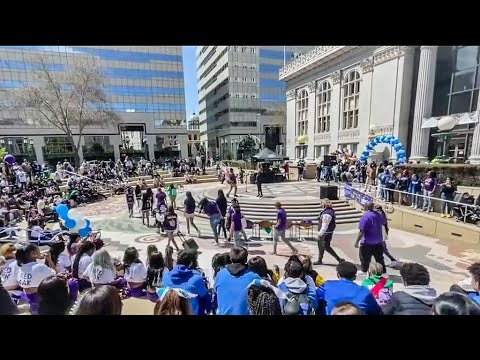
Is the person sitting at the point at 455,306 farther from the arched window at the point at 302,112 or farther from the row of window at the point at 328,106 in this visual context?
the arched window at the point at 302,112

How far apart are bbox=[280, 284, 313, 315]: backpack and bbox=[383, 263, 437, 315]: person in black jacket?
0.72 m

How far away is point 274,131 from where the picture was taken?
57281 millimetres

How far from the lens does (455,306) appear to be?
1921 millimetres

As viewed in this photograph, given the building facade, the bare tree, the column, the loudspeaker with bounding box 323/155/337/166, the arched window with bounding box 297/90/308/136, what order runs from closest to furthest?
the column < the loudspeaker with bounding box 323/155/337/166 < the bare tree < the arched window with bounding box 297/90/308/136 < the building facade

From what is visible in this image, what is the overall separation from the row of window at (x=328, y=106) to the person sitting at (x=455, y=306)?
91.2 feet

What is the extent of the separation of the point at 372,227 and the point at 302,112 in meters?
33.0

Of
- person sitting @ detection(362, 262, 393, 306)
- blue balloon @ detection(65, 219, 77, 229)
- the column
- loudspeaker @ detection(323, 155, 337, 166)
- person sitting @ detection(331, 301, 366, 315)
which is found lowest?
blue balloon @ detection(65, 219, 77, 229)

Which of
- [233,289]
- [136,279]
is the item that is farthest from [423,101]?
[136,279]

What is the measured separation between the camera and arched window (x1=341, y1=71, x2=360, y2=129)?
2664cm

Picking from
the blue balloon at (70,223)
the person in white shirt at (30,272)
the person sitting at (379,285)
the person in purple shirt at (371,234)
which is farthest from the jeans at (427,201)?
the blue balloon at (70,223)

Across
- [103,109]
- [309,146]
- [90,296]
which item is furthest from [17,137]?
[90,296]

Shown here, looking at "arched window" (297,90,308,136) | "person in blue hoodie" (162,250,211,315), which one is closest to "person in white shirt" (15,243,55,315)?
"person in blue hoodie" (162,250,211,315)

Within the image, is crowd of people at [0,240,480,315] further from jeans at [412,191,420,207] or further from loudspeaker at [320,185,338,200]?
loudspeaker at [320,185,338,200]

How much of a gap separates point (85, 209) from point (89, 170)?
9.55 m
